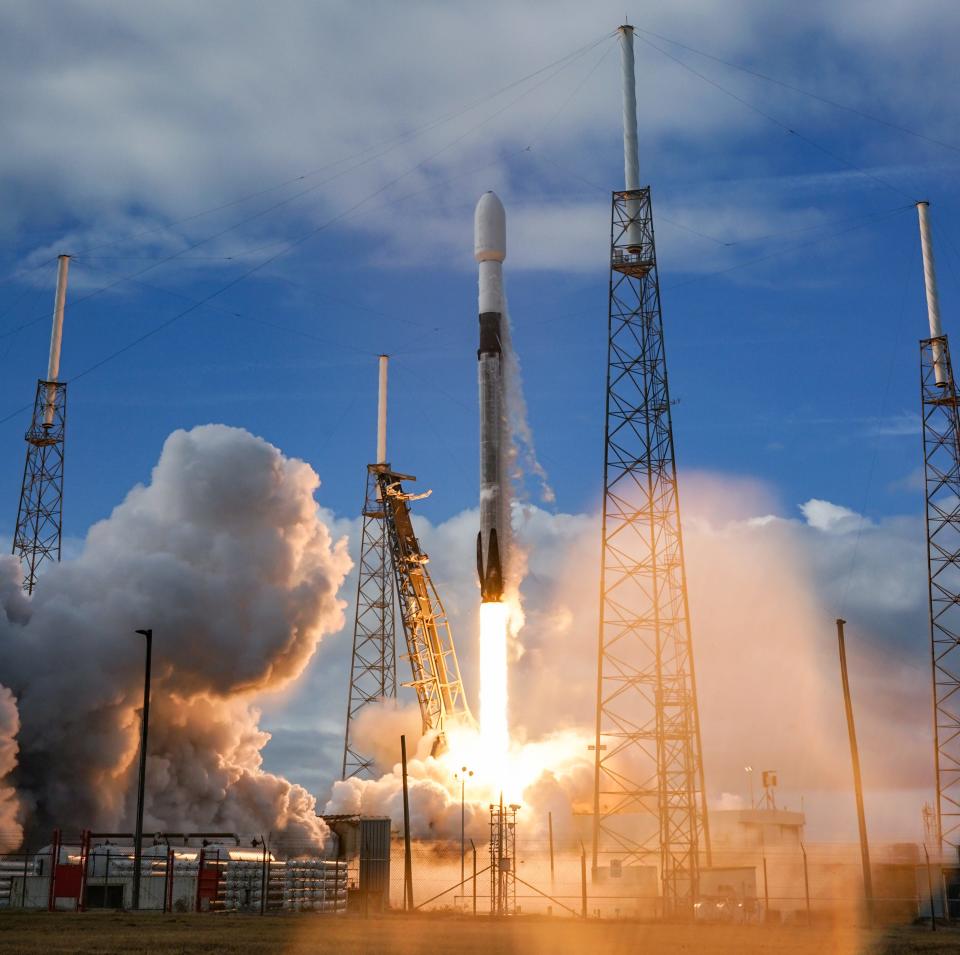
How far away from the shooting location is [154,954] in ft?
96.1

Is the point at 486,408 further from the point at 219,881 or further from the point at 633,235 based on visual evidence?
the point at 219,881

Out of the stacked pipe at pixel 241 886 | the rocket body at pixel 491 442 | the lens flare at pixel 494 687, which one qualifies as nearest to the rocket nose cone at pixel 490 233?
the rocket body at pixel 491 442

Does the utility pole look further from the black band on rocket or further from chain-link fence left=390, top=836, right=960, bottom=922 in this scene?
the black band on rocket

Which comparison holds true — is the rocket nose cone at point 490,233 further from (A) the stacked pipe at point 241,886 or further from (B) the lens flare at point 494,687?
(A) the stacked pipe at point 241,886

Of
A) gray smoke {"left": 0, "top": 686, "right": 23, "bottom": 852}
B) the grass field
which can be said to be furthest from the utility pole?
gray smoke {"left": 0, "top": 686, "right": 23, "bottom": 852}

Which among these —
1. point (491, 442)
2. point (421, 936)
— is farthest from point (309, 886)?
point (491, 442)

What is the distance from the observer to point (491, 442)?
67.6 m

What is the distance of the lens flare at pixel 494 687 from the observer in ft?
218

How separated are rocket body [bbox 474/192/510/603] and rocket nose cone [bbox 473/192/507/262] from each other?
1071 mm

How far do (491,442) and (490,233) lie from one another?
10.9 meters

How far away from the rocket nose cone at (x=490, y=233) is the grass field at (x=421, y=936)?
35402mm

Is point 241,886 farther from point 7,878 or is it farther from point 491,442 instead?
point 491,442

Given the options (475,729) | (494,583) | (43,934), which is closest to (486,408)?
(494,583)

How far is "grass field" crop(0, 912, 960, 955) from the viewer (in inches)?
1254
